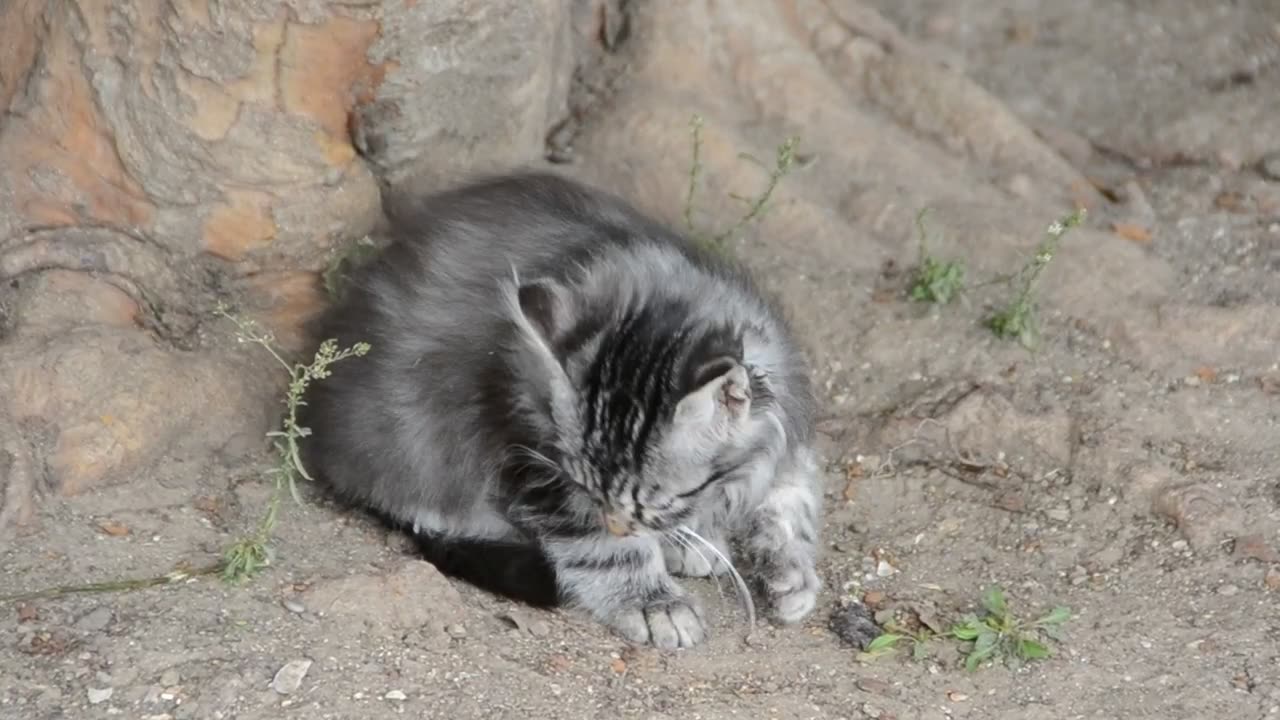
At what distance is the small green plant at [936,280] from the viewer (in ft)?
19.2

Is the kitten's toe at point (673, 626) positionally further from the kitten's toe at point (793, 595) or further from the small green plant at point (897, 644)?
the small green plant at point (897, 644)

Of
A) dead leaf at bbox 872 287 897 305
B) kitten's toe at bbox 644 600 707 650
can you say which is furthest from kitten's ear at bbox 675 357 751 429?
dead leaf at bbox 872 287 897 305

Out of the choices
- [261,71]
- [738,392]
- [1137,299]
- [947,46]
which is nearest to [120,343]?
[261,71]

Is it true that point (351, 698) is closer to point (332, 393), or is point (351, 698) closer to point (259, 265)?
point (332, 393)

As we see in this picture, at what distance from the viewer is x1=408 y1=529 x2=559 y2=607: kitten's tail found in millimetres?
4855

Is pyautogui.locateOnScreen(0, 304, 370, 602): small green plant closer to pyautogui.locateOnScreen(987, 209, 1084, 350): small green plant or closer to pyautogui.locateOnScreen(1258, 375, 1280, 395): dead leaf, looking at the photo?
pyautogui.locateOnScreen(987, 209, 1084, 350): small green plant

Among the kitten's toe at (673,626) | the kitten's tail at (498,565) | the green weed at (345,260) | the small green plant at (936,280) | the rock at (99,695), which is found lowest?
the kitten's tail at (498,565)

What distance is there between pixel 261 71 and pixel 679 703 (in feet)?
8.19

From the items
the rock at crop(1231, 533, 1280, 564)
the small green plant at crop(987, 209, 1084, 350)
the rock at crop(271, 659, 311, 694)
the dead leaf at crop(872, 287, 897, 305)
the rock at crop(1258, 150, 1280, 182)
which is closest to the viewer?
the rock at crop(271, 659, 311, 694)

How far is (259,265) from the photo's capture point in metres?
5.40

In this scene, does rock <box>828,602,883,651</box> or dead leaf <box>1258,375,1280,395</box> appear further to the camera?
dead leaf <box>1258,375,1280,395</box>

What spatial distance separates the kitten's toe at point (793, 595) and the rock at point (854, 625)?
9 cm

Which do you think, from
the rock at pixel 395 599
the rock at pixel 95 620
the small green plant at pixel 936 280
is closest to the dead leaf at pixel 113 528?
the rock at pixel 95 620

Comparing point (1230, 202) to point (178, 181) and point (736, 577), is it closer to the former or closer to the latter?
point (736, 577)
